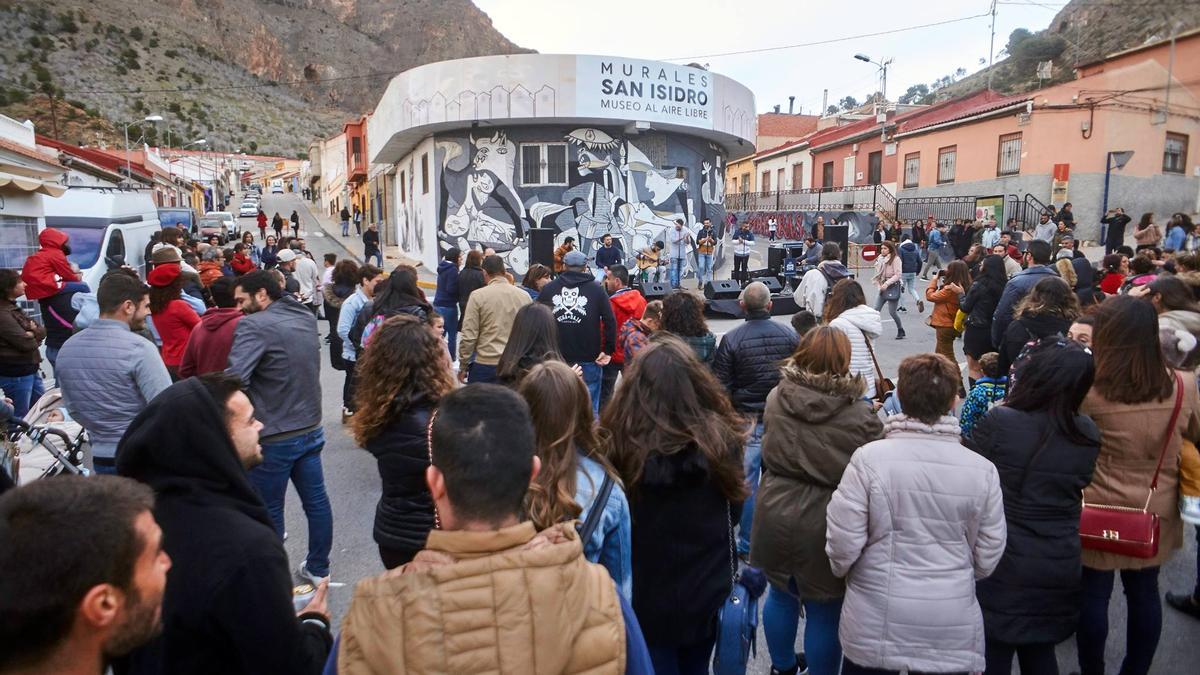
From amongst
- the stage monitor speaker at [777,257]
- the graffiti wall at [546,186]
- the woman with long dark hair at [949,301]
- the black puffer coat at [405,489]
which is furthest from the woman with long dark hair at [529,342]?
the graffiti wall at [546,186]

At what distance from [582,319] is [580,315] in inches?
1.5

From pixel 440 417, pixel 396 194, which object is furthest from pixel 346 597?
pixel 396 194

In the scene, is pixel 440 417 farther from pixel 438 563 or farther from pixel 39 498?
pixel 39 498

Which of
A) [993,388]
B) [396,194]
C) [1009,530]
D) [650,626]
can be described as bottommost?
[650,626]

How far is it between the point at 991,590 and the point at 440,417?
244 centimetres

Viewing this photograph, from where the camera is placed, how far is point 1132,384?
3.18 metres

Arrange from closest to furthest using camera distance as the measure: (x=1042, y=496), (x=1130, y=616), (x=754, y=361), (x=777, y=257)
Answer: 1. (x=1042, y=496)
2. (x=1130, y=616)
3. (x=754, y=361)
4. (x=777, y=257)

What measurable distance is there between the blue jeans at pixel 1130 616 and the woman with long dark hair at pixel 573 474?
7.23 ft

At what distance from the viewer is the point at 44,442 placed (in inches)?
205

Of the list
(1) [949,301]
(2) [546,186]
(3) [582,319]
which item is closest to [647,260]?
(2) [546,186]

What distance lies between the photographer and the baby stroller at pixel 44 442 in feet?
16.0

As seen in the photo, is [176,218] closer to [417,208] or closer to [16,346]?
[417,208]

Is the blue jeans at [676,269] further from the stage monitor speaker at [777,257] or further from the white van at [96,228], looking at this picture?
the white van at [96,228]

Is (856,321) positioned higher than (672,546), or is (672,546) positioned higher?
(856,321)
